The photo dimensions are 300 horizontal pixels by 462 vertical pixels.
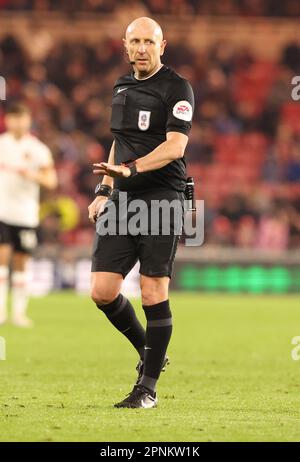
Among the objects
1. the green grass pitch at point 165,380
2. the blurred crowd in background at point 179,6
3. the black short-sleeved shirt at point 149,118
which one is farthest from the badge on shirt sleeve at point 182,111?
the blurred crowd in background at point 179,6

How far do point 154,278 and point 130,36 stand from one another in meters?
1.40

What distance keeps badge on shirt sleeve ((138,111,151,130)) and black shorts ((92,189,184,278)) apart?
0.39 meters

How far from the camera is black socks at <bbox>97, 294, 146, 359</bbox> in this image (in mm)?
7516

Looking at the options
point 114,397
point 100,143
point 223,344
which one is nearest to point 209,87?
point 100,143

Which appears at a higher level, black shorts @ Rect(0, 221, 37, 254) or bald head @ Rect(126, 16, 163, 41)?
black shorts @ Rect(0, 221, 37, 254)

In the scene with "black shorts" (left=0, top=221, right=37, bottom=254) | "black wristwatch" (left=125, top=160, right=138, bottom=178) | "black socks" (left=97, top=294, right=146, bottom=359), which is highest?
"black shorts" (left=0, top=221, right=37, bottom=254)

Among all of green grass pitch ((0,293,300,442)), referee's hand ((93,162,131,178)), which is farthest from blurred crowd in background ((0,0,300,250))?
referee's hand ((93,162,131,178))

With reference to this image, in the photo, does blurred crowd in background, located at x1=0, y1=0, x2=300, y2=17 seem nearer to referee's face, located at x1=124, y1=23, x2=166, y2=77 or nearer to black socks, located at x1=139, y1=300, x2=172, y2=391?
referee's face, located at x1=124, y1=23, x2=166, y2=77

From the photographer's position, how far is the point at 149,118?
285 inches

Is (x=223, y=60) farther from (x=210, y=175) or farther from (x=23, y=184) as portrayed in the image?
(x=23, y=184)

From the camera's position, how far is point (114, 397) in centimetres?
766

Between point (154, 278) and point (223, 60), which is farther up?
point (223, 60)

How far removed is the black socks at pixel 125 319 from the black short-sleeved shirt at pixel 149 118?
71cm

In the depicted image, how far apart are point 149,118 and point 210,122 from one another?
1620cm
